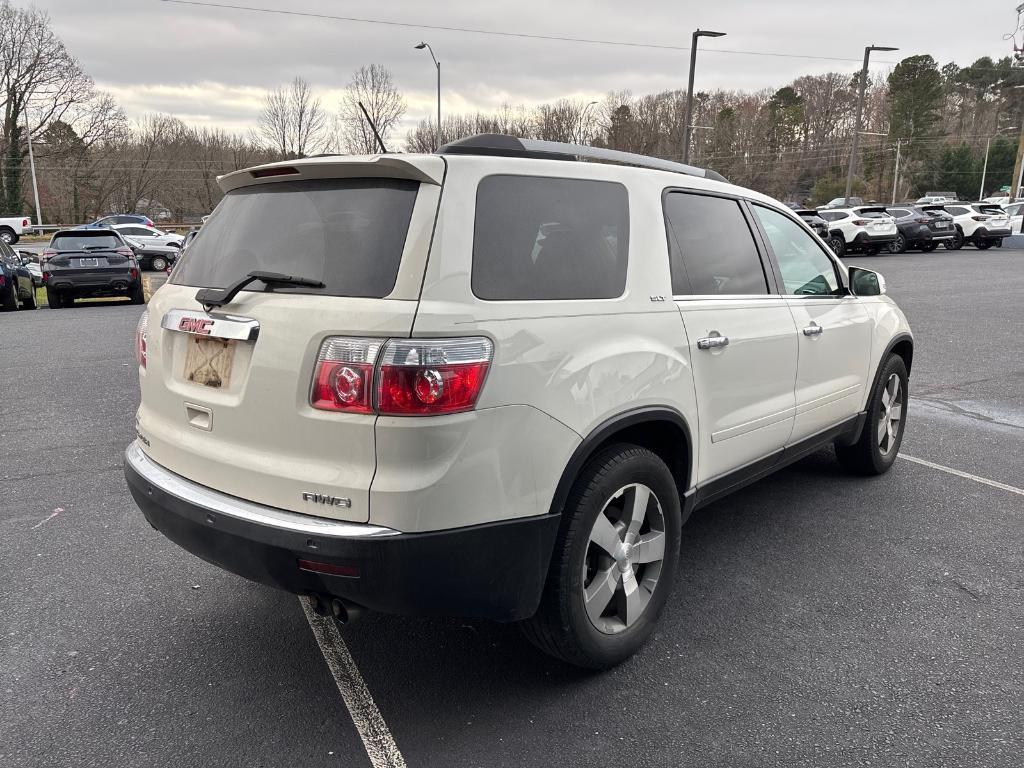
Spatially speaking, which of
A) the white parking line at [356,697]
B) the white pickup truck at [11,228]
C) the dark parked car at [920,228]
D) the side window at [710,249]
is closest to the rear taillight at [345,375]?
the white parking line at [356,697]

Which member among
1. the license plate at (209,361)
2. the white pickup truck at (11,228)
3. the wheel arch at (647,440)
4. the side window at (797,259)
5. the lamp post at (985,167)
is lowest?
the white pickup truck at (11,228)

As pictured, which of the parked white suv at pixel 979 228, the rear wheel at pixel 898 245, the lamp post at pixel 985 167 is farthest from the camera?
the lamp post at pixel 985 167

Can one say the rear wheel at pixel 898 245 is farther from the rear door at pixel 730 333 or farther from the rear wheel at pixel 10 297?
the rear door at pixel 730 333

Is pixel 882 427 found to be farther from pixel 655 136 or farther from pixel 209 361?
pixel 655 136

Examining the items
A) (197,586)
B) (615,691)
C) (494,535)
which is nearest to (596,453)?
(494,535)

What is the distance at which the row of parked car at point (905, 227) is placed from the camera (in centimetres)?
2777

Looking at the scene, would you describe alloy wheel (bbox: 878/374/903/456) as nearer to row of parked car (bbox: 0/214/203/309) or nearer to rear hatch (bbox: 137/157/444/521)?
rear hatch (bbox: 137/157/444/521)

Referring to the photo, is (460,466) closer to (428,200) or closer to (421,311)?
(421,311)

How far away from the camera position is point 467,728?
258 cm

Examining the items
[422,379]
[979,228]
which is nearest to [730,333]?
[422,379]

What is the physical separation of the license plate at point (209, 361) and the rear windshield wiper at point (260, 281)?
5.3 inches

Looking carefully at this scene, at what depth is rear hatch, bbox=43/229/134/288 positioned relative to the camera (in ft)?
49.5

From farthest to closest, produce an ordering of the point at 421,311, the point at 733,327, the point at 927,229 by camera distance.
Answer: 1. the point at 927,229
2. the point at 733,327
3. the point at 421,311

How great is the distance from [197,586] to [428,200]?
224cm
